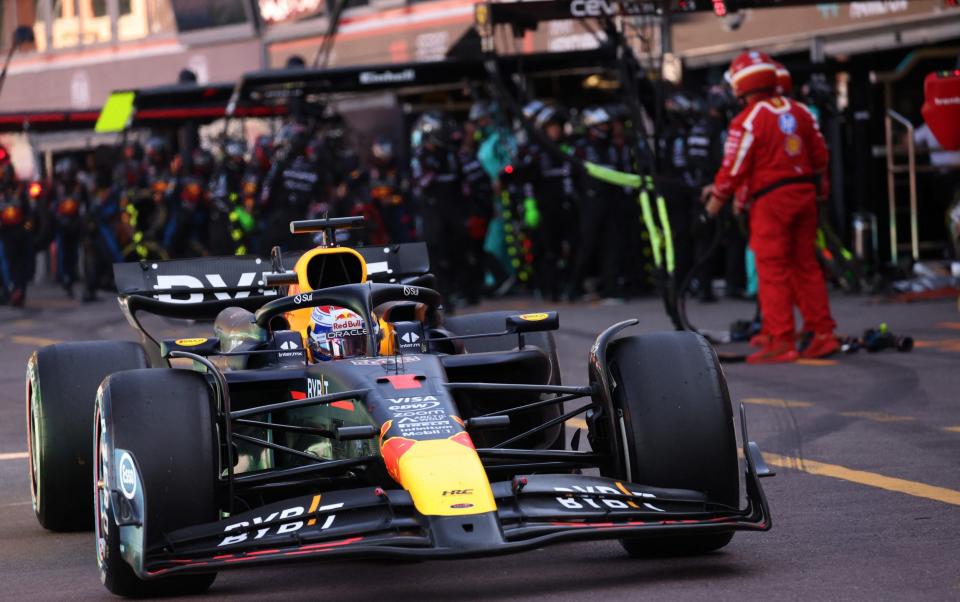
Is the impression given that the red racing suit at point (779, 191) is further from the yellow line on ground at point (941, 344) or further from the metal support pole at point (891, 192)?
the metal support pole at point (891, 192)

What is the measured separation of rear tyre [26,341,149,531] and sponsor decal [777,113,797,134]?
6065mm

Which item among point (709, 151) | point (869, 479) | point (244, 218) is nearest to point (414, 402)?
point (869, 479)

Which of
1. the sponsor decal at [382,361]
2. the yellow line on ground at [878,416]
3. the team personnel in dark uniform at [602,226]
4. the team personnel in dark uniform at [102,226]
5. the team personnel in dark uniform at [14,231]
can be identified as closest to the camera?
the sponsor decal at [382,361]

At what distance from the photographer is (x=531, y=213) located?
63.0ft

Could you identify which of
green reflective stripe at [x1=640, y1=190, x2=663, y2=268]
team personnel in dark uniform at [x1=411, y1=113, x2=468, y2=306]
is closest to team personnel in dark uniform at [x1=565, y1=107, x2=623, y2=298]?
team personnel in dark uniform at [x1=411, y1=113, x2=468, y2=306]

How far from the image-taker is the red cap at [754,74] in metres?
12.1

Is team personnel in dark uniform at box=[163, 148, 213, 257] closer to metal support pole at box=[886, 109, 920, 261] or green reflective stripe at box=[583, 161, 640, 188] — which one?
metal support pole at box=[886, 109, 920, 261]

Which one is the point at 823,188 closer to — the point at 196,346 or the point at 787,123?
the point at 787,123

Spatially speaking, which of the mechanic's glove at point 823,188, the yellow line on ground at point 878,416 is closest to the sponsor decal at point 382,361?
the yellow line on ground at point 878,416

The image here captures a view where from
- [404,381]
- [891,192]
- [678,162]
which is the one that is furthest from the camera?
[891,192]

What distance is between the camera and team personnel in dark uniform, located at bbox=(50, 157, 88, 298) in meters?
23.9

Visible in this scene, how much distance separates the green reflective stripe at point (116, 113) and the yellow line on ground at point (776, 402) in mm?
10168

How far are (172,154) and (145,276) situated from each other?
1412 cm

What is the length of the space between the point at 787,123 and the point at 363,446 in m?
6.72
